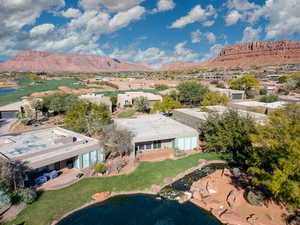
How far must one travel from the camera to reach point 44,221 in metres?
14.3

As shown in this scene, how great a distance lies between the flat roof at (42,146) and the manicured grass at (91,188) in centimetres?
298

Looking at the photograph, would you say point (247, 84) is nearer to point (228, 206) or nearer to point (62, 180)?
point (228, 206)

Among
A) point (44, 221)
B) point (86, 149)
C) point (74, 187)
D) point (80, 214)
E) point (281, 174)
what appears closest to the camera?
point (281, 174)

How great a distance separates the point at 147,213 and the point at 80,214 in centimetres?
516

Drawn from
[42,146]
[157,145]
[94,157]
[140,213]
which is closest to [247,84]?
[157,145]

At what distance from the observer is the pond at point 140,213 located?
14758mm

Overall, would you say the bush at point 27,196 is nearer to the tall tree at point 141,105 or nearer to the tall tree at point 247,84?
the tall tree at point 141,105

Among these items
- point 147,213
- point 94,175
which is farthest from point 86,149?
point 147,213

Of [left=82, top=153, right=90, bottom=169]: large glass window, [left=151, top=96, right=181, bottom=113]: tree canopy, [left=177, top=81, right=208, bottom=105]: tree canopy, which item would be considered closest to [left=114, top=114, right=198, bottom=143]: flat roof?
[left=82, top=153, right=90, bottom=169]: large glass window

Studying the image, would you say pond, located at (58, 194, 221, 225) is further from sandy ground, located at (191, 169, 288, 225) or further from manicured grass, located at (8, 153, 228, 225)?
manicured grass, located at (8, 153, 228, 225)

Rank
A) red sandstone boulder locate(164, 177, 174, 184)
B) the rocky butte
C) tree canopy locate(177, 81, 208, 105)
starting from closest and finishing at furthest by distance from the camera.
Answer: red sandstone boulder locate(164, 177, 174, 184), tree canopy locate(177, 81, 208, 105), the rocky butte

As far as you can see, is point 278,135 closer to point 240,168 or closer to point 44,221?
point 240,168

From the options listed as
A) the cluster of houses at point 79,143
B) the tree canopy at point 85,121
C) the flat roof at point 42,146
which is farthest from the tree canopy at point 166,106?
the flat roof at point 42,146

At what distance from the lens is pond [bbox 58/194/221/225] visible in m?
14.8
